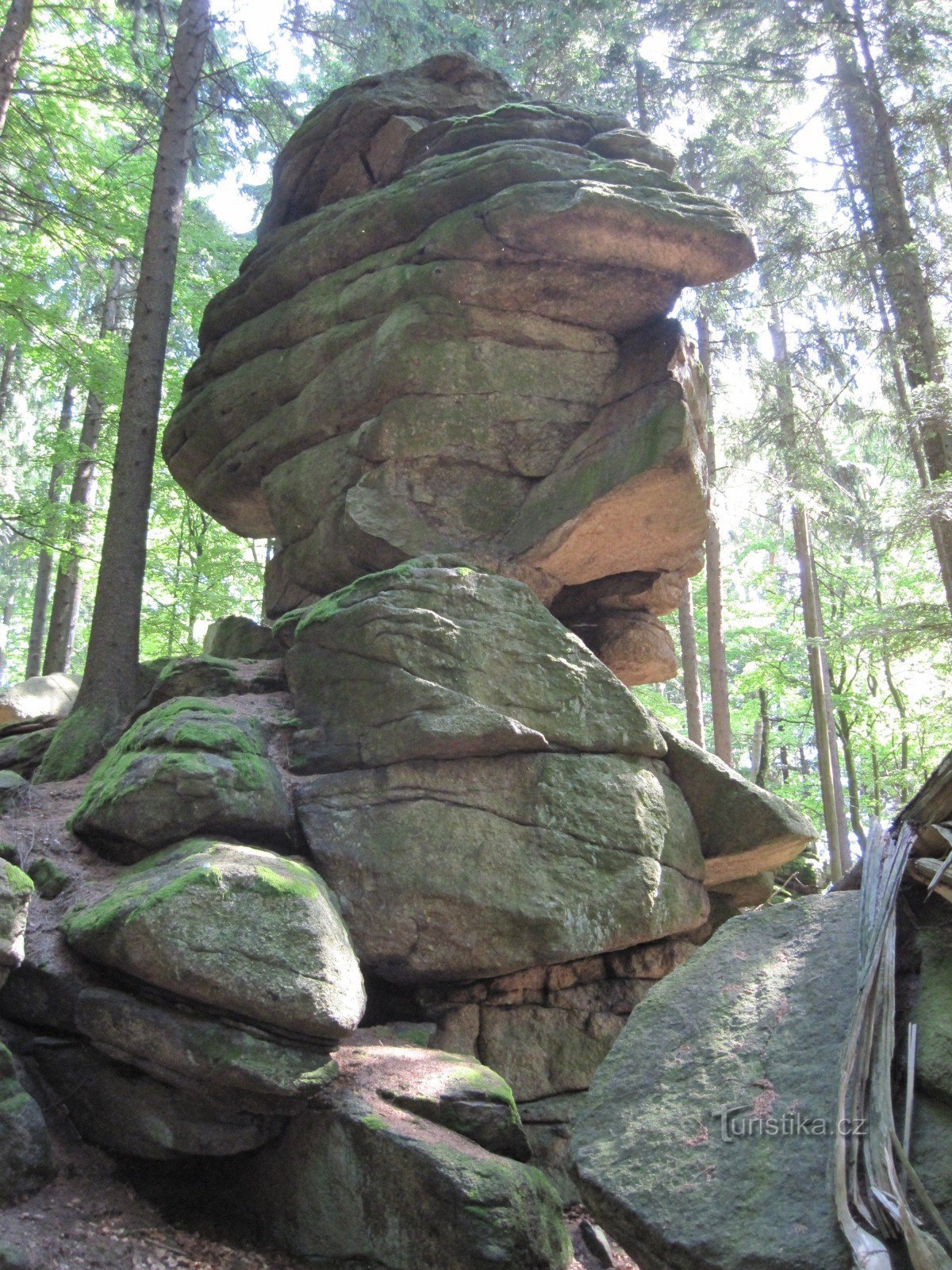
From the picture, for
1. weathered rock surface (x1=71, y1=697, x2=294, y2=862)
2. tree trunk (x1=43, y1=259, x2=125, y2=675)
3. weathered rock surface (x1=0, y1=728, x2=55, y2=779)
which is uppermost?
tree trunk (x1=43, y1=259, x2=125, y2=675)

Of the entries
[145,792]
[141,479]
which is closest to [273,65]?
[141,479]

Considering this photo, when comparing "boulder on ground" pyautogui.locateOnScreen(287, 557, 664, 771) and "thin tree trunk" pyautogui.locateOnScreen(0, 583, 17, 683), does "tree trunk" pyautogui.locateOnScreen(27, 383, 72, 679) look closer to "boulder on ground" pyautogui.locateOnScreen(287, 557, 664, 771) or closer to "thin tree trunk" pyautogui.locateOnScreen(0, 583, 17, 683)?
"boulder on ground" pyautogui.locateOnScreen(287, 557, 664, 771)

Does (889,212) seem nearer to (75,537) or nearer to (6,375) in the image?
(75,537)

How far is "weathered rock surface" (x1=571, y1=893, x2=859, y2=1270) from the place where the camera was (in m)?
3.17

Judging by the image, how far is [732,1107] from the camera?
3.60 m

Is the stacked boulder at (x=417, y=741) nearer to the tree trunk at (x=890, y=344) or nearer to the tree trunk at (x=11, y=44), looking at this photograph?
the tree trunk at (x=11, y=44)

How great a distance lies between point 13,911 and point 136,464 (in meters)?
6.30

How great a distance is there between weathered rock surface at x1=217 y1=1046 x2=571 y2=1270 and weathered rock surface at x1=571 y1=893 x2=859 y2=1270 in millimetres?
1770

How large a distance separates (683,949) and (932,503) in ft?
21.9

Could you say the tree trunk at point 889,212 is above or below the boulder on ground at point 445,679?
above

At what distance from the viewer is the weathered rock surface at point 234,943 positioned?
17.5ft

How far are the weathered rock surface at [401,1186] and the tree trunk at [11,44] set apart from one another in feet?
33.9

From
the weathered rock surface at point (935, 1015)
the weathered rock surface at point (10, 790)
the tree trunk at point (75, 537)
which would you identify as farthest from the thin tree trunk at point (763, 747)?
the weathered rock surface at point (935, 1015)

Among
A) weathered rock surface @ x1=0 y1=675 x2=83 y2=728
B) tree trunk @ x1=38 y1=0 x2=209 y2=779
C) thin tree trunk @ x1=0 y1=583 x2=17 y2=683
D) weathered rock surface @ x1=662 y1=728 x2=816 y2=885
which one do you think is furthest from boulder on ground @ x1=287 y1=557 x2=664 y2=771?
thin tree trunk @ x1=0 y1=583 x2=17 y2=683
